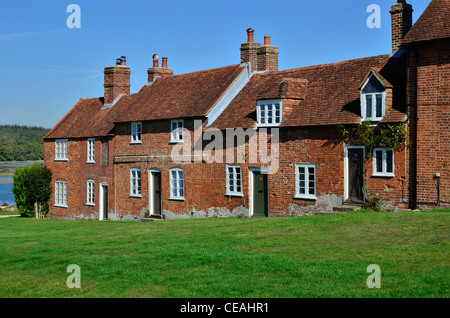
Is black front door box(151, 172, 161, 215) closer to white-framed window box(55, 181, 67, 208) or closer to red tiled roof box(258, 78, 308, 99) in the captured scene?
red tiled roof box(258, 78, 308, 99)

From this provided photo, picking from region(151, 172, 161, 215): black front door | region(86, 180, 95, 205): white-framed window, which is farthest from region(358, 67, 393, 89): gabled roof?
region(86, 180, 95, 205): white-framed window

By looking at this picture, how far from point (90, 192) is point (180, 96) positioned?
10851 mm

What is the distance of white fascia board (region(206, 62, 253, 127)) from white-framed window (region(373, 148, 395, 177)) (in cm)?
992

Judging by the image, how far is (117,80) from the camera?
4094 cm

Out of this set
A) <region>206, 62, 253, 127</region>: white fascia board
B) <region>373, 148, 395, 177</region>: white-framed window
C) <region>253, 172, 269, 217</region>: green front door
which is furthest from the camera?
<region>206, 62, 253, 127</region>: white fascia board

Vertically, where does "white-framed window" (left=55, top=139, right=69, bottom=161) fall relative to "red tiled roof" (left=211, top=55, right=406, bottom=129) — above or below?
below

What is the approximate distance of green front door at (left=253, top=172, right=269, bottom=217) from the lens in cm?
2767

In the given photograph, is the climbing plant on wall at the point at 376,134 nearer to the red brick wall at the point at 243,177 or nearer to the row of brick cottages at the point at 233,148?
the row of brick cottages at the point at 233,148

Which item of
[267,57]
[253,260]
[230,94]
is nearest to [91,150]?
[230,94]

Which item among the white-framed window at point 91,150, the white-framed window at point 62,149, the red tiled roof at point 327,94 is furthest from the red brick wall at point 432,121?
the white-framed window at point 62,149

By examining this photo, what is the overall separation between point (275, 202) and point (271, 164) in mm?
1825

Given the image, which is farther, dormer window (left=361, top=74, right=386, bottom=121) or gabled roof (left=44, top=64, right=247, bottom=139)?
gabled roof (left=44, top=64, right=247, bottom=139)

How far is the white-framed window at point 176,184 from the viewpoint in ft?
104
